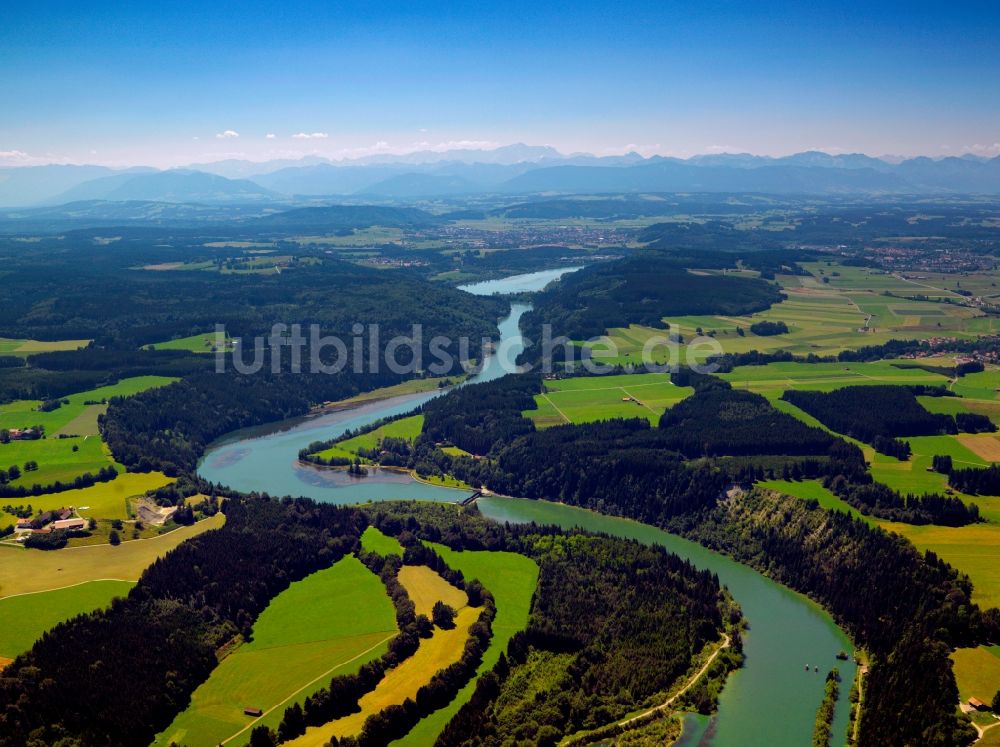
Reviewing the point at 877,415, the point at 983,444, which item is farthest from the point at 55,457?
the point at 983,444

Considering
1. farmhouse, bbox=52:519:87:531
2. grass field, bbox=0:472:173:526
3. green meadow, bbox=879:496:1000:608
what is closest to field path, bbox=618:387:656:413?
green meadow, bbox=879:496:1000:608

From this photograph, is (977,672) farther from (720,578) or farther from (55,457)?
(55,457)

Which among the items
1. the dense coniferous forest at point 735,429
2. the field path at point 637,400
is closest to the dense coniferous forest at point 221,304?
the field path at point 637,400

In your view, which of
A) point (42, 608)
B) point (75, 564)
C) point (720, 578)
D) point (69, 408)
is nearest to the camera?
point (42, 608)

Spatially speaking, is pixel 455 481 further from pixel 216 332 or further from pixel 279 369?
pixel 216 332

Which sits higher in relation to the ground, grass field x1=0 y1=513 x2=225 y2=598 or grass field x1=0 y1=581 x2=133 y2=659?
grass field x1=0 y1=513 x2=225 y2=598

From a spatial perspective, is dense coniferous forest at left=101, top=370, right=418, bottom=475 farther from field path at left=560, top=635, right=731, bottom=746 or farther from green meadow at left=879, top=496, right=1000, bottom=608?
green meadow at left=879, top=496, right=1000, bottom=608

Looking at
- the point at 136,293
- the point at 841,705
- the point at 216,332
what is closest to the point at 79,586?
the point at 841,705
